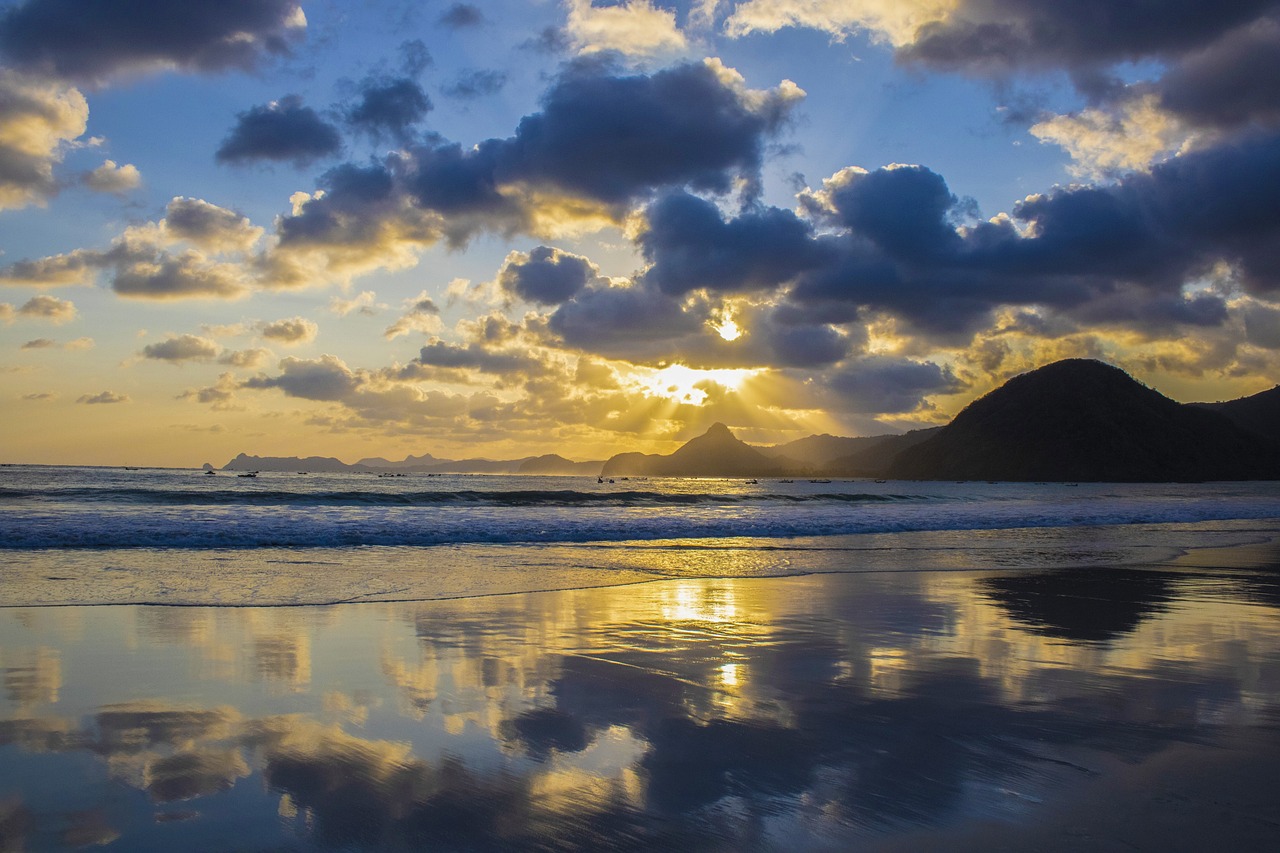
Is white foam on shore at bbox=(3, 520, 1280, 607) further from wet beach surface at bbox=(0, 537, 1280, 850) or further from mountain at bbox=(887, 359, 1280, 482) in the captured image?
mountain at bbox=(887, 359, 1280, 482)

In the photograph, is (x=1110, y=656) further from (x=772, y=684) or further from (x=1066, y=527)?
(x=1066, y=527)

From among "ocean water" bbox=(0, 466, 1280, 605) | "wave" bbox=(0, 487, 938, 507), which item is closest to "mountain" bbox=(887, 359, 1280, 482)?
"wave" bbox=(0, 487, 938, 507)

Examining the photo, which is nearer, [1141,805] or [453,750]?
[1141,805]

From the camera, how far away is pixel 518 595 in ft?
39.2

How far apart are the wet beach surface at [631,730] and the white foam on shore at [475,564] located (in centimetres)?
177

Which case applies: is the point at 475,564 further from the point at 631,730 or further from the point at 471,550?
the point at 631,730

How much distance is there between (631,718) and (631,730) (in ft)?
0.97

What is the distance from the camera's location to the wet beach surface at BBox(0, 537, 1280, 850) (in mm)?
3750

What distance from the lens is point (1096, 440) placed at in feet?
550

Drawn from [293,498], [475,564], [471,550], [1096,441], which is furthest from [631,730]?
[1096,441]

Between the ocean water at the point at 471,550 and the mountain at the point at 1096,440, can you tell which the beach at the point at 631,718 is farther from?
the mountain at the point at 1096,440

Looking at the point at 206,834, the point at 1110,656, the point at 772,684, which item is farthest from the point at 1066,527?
the point at 206,834

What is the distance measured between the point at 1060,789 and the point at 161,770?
5109 millimetres

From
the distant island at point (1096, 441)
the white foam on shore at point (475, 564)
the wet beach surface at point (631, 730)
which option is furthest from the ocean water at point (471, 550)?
the distant island at point (1096, 441)
